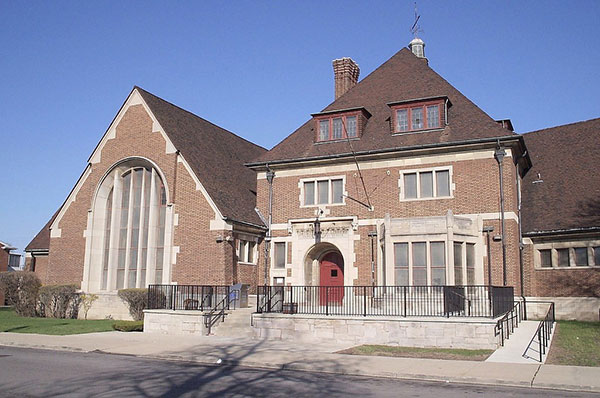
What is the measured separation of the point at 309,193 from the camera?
27469mm

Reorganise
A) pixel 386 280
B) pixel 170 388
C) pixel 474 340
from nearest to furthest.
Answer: pixel 170 388 → pixel 474 340 → pixel 386 280

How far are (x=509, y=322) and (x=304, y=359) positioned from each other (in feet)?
27.0

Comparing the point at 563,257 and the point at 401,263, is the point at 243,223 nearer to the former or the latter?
the point at 401,263

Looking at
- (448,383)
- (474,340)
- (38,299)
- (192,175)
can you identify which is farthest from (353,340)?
(38,299)

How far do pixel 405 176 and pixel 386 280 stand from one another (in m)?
4.94

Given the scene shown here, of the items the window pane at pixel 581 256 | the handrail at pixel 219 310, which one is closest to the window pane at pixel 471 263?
the window pane at pixel 581 256

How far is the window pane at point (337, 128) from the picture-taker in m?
27.9

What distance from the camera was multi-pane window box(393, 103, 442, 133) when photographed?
25.7 metres

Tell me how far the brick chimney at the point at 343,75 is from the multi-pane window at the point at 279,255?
9.99 meters

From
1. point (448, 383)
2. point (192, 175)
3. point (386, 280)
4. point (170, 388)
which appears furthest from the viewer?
point (192, 175)

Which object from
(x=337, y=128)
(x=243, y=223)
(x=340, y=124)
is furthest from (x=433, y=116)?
(x=243, y=223)

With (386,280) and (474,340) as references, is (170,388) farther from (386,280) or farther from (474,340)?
(386,280)

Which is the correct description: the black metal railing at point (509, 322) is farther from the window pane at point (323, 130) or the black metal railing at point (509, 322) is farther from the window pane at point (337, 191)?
the window pane at point (323, 130)

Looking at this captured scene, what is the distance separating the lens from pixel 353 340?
19188mm
